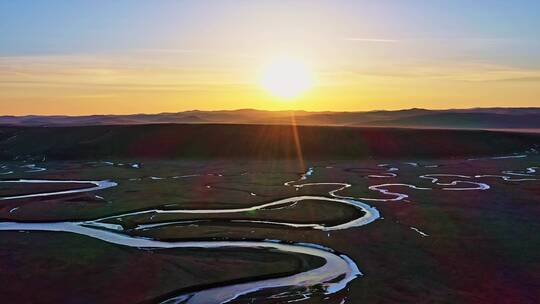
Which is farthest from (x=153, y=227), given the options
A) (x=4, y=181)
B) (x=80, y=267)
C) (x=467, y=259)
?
(x=4, y=181)

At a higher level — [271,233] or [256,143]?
[256,143]

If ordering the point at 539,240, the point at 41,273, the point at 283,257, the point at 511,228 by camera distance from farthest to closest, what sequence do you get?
1. the point at 511,228
2. the point at 539,240
3. the point at 283,257
4. the point at 41,273

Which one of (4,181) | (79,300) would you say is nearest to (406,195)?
(79,300)

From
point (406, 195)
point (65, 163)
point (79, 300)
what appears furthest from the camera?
point (65, 163)

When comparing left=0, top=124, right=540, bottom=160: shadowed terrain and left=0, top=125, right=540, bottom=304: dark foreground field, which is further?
left=0, top=124, right=540, bottom=160: shadowed terrain

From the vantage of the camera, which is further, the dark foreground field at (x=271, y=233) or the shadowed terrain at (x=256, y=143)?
the shadowed terrain at (x=256, y=143)

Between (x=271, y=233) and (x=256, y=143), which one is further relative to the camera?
(x=256, y=143)

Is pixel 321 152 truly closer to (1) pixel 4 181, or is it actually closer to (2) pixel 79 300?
(1) pixel 4 181

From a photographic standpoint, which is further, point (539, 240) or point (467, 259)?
point (539, 240)
